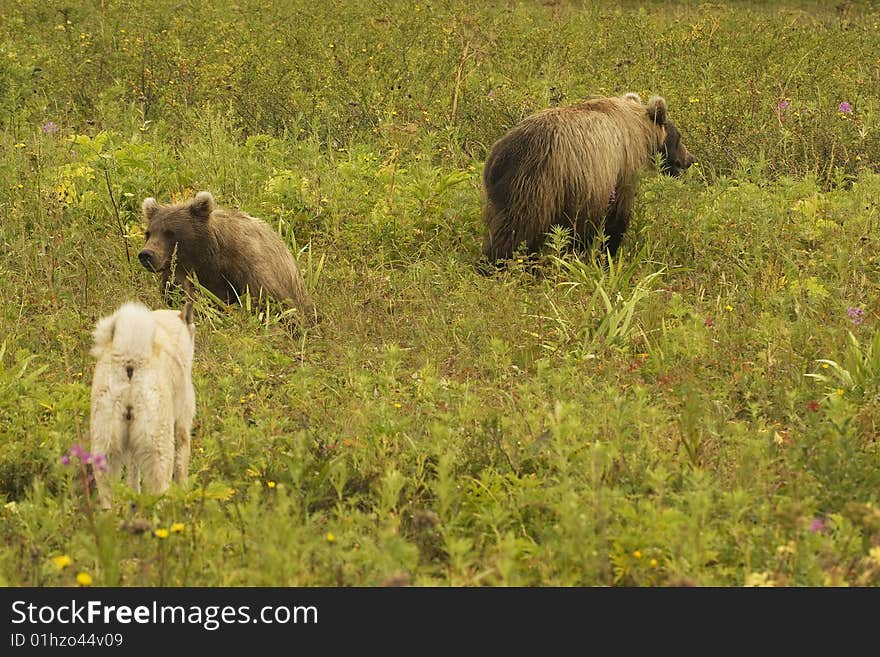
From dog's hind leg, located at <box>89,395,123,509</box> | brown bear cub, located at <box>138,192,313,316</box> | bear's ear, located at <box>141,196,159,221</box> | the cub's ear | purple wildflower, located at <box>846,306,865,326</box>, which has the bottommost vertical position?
brown bear cub, located at <box>138,192,313,316</box>

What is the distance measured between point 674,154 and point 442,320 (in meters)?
3.26

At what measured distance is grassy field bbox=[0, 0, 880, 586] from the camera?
12.5 ft

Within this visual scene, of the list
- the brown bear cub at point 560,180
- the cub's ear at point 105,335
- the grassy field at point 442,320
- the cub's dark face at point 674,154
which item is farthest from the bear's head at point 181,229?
the cub's dark face at point 674,154

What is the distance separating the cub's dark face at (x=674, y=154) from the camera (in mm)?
8914

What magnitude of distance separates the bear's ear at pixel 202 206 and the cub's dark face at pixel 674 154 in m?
3.64

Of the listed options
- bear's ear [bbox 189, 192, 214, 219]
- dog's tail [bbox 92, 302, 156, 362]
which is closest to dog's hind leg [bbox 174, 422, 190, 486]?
dog's tail [bbox 92, 302, 156, 362]

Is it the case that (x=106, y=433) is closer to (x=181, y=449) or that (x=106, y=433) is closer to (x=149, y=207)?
(x=181, y=449)

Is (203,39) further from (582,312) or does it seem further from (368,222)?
(582,312)

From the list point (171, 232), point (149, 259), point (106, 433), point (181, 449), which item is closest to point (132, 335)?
point (106, 433)

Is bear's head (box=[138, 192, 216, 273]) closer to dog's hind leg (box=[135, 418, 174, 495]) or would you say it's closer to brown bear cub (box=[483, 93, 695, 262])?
brown bear cub (box=[483, 93, 695, 262])

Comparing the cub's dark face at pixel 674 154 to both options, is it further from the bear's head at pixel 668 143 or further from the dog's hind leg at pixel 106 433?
the dog's hind leg at pixel 106 433

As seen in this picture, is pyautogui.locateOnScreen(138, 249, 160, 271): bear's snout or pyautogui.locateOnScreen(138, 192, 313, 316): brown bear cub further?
pyautogui.locateOnScreen(138, 192, 313, 316): brown bear cub

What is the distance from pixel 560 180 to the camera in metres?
7.62

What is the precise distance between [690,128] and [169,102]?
484 centimetres
